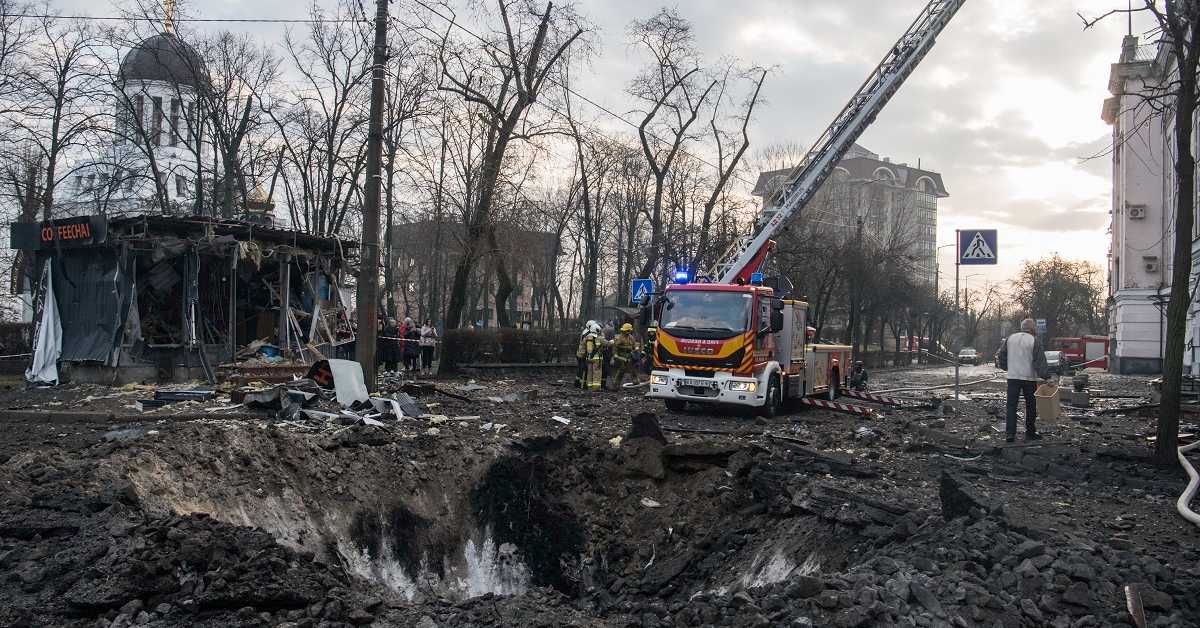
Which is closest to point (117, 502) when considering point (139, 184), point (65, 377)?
point (65, 377)

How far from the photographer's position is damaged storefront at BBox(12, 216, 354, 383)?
1886 cm

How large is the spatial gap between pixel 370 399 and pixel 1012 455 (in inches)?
338

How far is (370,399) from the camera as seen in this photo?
1254 cm

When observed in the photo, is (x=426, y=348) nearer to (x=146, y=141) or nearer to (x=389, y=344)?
(x=389, y=344)

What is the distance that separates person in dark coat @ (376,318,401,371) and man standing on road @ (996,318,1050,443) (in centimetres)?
1545

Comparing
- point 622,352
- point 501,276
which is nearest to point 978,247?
point 622,352

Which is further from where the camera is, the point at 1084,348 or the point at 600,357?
the point at 1084,348

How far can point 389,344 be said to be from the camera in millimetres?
23078

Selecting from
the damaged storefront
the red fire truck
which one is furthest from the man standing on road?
the red fire truck

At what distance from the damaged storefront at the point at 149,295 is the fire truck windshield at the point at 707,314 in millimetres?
9721

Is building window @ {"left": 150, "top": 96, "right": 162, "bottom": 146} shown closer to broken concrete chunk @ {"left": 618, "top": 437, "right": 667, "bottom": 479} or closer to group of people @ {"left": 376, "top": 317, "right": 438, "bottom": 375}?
group of people @ {"left": 376, "top": 317, "right": 438, "bottom": 375}

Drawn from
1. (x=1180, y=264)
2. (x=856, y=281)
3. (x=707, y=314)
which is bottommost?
(x=707, y=314)

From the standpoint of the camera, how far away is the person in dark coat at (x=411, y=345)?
23.5m

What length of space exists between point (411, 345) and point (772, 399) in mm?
11552
